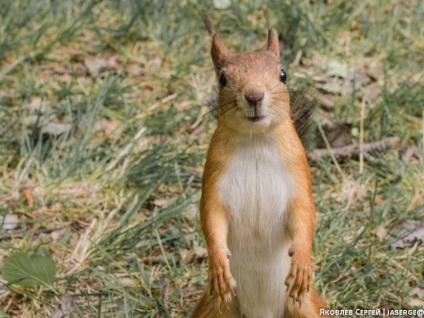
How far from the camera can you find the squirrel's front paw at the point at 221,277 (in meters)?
2.47

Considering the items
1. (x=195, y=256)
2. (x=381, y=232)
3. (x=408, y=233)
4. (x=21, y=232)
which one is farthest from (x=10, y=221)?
(x=408, y=233)

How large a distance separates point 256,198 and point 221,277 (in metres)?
0.26

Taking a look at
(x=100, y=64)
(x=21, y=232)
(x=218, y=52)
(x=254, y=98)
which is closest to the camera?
(x=254, y=98)

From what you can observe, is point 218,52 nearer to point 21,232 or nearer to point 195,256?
point 195,256

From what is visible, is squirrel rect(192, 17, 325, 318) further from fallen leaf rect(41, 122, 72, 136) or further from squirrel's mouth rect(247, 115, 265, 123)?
fallen leaf rect(41, 122, 72, 136)

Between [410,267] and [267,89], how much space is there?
3.87 feet

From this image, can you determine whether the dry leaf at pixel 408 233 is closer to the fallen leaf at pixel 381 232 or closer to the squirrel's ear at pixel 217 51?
the fallen leaf at pixel 381 232

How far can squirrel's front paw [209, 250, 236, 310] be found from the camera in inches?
97.3

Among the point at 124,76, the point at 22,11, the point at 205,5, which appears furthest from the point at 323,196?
the point at 22,11

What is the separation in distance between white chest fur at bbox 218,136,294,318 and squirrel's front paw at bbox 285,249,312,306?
0.34 feet

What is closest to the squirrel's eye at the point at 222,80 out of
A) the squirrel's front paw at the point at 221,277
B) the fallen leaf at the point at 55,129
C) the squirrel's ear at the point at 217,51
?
the squirrel's ear at the point at 217,51

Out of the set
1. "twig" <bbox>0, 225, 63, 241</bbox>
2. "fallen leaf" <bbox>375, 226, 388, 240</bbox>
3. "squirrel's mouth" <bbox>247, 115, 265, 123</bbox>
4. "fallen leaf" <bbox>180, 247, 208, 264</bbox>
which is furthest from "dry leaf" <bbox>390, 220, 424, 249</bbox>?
"twig" <bbox>0, 225, 63, 241</bbox>

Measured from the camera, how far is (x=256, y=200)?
2.54 meters

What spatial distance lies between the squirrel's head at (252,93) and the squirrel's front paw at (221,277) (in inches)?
15.3
